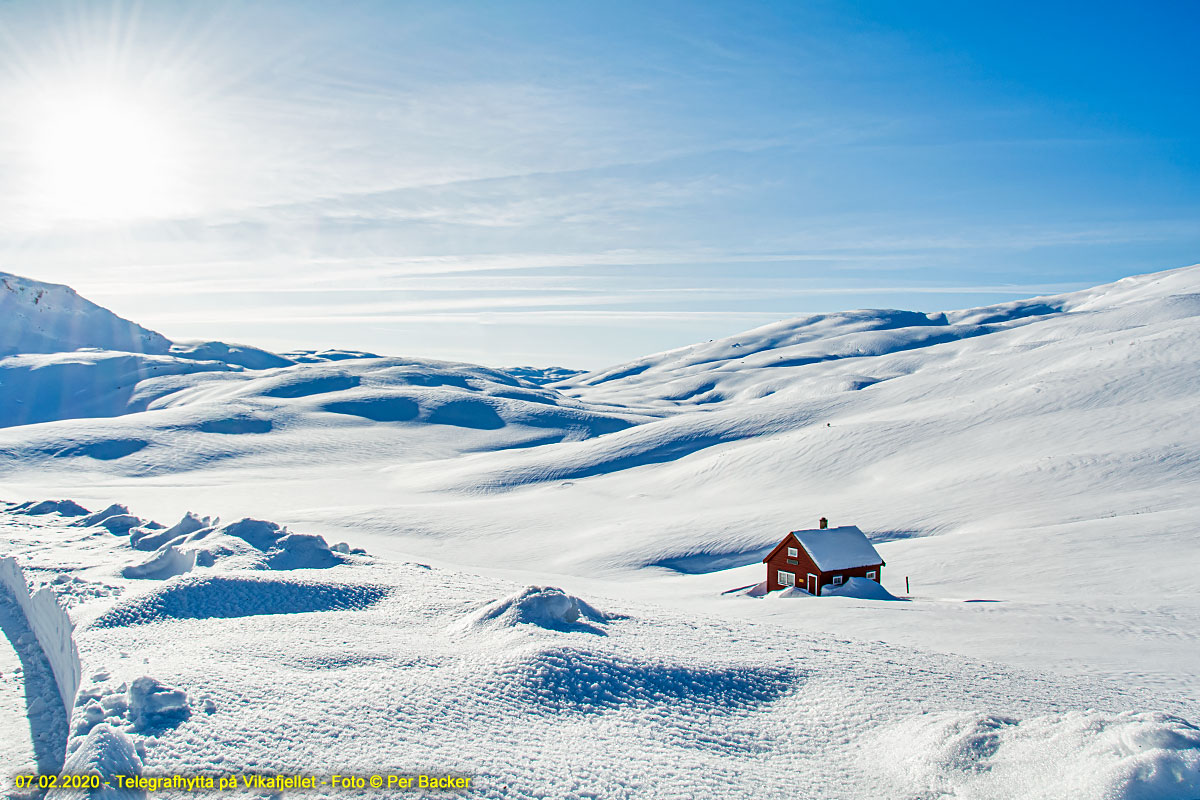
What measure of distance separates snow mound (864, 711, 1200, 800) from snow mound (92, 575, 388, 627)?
11.5 metres

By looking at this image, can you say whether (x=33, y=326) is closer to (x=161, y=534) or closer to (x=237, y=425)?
(x=237, y=425)

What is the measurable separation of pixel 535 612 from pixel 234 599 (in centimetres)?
689

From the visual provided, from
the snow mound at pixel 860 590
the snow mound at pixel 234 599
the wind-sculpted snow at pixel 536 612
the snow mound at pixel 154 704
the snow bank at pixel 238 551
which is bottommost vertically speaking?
the snow mound at pixel 860 590

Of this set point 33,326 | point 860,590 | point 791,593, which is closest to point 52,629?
point 791,593

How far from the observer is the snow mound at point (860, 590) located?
23.9 meters

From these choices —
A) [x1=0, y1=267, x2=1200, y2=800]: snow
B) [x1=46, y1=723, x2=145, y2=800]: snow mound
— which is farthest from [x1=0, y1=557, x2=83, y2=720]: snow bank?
[x1=46, y1=723, x2=145, y2=800]: snow mound

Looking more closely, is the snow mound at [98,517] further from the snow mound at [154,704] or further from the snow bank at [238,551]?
the snow mound at [154,704]

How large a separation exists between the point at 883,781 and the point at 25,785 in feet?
35.3

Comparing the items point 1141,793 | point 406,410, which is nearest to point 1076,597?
point 1141,793

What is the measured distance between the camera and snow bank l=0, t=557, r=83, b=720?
11.2 meters

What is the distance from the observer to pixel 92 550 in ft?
76.8

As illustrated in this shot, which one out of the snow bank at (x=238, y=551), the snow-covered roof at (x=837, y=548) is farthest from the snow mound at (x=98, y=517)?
the snow-covered roof at (x=837, y=548)

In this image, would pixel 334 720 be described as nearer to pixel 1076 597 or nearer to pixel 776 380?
pixel 1076 597

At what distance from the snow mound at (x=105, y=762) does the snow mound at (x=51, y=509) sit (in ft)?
104
